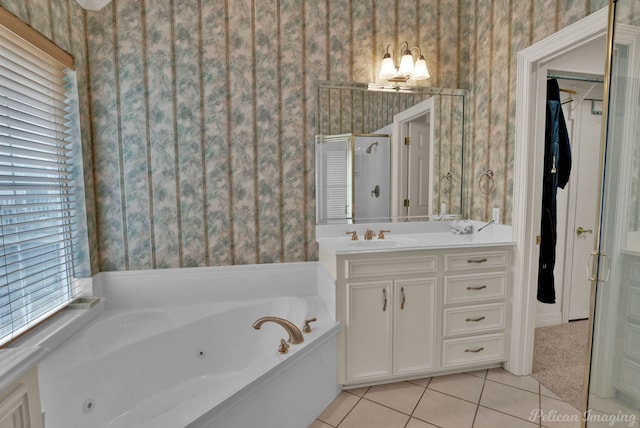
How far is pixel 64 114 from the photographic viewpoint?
6.47ft

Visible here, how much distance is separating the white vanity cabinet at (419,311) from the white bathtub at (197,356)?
157mm

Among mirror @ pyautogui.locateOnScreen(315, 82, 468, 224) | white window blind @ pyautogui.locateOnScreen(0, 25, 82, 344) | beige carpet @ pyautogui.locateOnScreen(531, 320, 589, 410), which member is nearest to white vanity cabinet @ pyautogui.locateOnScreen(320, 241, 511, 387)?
beige carpet @ pyautogui.locateOnScreen(531, 320, 589, 410)

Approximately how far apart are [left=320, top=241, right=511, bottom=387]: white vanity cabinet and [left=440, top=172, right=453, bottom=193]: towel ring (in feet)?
2.17

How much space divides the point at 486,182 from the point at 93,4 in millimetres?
2814

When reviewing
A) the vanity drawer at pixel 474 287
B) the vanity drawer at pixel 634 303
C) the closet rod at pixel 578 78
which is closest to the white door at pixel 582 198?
the closet rod at pixel 578 78

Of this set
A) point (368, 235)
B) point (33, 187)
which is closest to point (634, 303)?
point (368, 235)

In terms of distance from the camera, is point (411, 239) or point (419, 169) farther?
point (419, 169)

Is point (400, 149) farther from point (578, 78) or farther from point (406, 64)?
point (578, 78)

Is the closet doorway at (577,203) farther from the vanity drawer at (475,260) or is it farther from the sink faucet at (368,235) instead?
the sink faucet at (368,235)

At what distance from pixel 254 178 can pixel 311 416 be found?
149 cm

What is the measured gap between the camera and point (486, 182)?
253 centimetres

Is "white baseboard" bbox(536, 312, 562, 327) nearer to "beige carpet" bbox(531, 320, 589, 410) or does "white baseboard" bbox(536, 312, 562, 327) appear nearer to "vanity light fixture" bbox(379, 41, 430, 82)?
"beige carpet" bbox(531, 320, 589, 410)

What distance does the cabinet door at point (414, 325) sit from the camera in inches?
83.1

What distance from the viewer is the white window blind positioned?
1.50m
